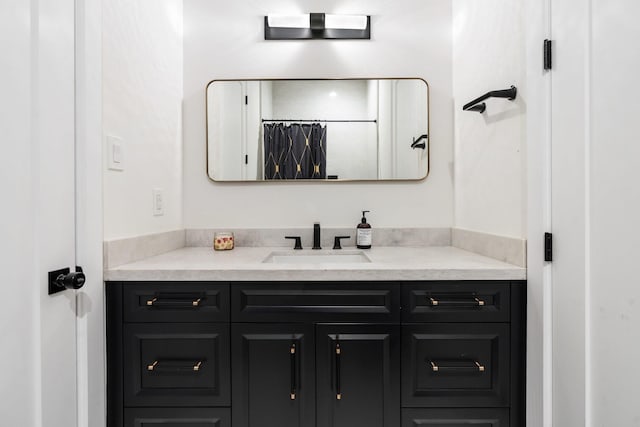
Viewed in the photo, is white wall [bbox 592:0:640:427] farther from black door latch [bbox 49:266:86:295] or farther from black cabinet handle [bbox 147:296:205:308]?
black door latch [bbox 49:266:86:295]

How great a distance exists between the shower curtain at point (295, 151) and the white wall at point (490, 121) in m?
0.68

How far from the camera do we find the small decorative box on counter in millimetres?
1712

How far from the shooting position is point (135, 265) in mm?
1252

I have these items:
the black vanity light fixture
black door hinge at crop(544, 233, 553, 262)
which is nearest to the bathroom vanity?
black door hinge at crop(544, 233, 553, 262)

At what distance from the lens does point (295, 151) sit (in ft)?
5.91

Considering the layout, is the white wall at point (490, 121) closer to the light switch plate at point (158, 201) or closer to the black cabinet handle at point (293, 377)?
the black cabinet handle at point (293, 377)

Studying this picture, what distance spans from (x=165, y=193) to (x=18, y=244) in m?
0.80

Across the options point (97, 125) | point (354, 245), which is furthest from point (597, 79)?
point (97, 125)

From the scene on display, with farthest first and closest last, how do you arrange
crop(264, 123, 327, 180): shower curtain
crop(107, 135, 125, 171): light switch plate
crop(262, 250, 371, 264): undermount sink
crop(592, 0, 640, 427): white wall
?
1. crop(264, 123, 327, 180): shower curtain
2. crop(262, 250, 371, 264): undermount sink
3. crop(107, 135, 125, 171): light switch plate
4. crop(592, 0, 640, 427): white wall

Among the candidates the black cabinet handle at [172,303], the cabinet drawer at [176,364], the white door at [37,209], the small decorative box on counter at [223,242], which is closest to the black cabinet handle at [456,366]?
the cabinet drawer at [176,364]

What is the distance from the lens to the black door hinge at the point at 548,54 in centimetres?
108

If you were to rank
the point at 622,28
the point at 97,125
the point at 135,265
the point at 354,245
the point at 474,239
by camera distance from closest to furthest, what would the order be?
the point at 622,28 < the point at 97,125 < the point at 135,265 < the point at 474,239 < the point at 354,245

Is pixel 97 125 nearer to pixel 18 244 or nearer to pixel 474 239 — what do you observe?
pixel 18 244

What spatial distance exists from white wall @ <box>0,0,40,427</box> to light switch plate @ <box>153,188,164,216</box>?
637 millimetres
